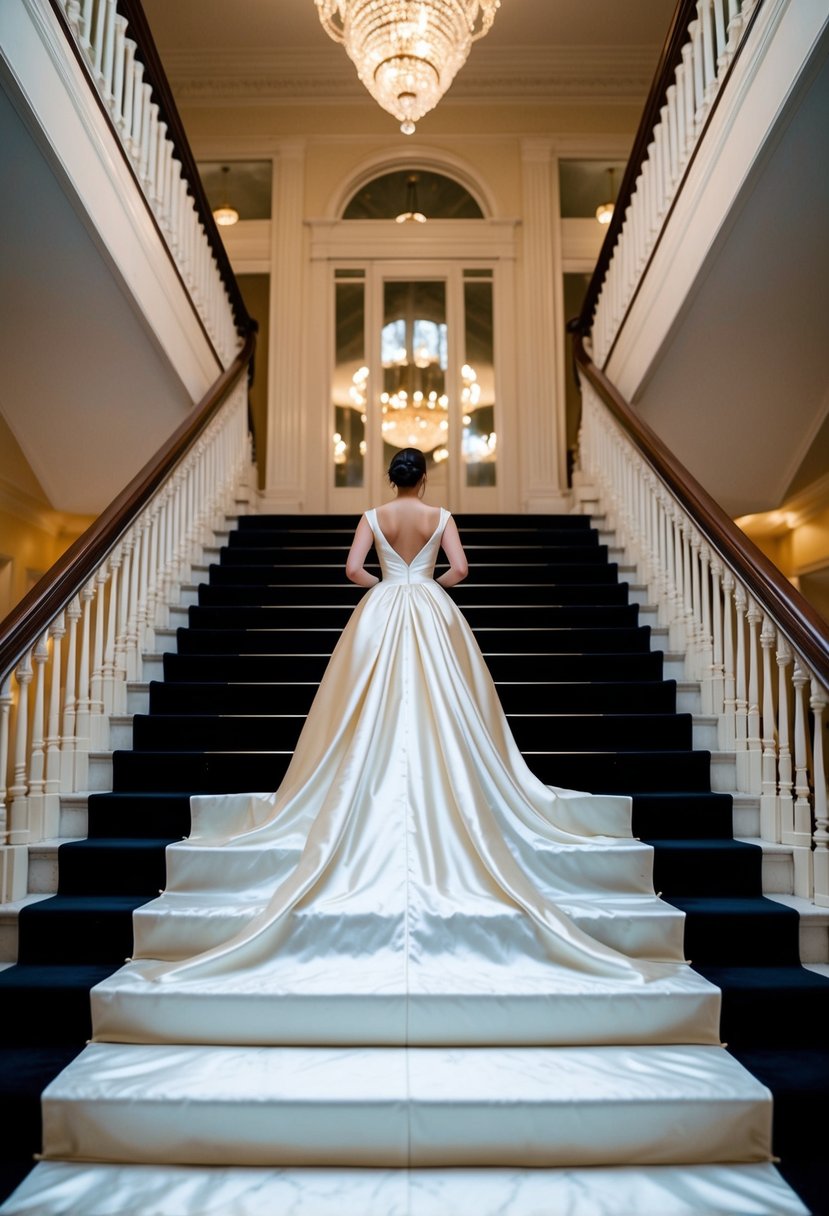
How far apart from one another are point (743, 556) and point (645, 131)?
3.51 m

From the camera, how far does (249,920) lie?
107 inches

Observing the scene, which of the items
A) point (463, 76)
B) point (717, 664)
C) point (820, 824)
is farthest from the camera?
point (463, 76)

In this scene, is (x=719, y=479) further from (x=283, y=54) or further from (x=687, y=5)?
(x=283, y=54)

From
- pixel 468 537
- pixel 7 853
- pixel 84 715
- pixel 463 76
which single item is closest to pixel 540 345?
pixel 463 76

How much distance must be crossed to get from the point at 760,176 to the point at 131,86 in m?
3.25

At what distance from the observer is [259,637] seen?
466cm

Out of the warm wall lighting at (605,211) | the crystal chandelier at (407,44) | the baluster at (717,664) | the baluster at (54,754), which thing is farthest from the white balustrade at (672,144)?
the baluster at (54,754)

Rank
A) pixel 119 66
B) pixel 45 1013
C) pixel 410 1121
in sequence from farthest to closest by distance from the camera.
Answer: pixel 119 66
pixel 45 1013
pixel 410 1121

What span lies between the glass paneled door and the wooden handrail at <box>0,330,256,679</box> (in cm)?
325

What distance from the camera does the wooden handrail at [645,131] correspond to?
16.3ft

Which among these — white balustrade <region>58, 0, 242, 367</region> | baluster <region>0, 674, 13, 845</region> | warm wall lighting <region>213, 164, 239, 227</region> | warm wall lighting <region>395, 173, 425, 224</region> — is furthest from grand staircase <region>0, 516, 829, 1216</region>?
warm wall lighting <region>213, 164, 239, 227</region>

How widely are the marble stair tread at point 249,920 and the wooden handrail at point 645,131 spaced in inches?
186

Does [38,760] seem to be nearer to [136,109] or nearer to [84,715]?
[84,715]

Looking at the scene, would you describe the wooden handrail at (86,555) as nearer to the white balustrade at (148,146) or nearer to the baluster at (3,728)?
the baluster at (3,728)
